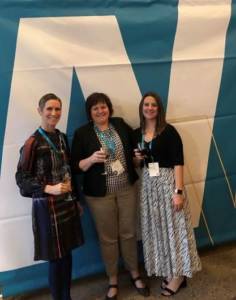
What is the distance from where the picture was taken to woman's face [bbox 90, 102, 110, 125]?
2.00 m

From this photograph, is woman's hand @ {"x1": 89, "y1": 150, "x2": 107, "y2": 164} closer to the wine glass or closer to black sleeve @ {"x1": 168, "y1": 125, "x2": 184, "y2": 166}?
the wine glass

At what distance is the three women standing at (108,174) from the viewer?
200cm

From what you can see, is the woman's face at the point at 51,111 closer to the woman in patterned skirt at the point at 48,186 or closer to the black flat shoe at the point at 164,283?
the woman in patterned skirt at the point at 48,186

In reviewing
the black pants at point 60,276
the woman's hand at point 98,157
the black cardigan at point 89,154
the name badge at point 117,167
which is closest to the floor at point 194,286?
the black pants at point 60,276

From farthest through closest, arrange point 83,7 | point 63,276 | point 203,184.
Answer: point 203,184 < point 83,7 < point 63,276

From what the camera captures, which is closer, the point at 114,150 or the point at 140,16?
the point at 114,150

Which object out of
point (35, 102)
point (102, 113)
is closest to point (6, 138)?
point (35, 102)

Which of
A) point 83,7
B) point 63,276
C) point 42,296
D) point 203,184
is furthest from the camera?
point 203,184

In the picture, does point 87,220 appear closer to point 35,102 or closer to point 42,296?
point 42,296

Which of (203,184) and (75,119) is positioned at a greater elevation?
(75,119)

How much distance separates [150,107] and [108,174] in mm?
437

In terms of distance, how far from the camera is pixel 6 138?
2037 millimetres

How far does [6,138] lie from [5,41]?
0.52m

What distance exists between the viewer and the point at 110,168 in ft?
6.56
